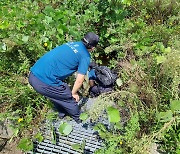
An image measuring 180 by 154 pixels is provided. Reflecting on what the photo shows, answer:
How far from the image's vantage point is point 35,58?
4.50 meters

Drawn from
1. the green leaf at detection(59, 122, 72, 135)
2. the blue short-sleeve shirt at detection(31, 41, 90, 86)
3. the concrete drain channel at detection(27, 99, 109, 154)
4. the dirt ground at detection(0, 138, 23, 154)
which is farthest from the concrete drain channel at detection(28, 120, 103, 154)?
the blue short-sleeve shirt at detection(31, 41, 90, 86)

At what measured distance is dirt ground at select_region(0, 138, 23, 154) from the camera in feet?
12.2

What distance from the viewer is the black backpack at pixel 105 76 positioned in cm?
429

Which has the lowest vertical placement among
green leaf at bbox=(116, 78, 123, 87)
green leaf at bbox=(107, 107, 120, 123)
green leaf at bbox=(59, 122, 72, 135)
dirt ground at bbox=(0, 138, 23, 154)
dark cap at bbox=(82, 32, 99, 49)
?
dirt ground at bbox=(0, 138, 23, 154)

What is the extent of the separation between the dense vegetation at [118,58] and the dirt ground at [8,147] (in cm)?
13

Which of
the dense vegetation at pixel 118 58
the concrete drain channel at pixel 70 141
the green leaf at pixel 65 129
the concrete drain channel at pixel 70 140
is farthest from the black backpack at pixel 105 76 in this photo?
the green leaf at pixel 65 129

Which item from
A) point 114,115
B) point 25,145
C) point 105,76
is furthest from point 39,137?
point 105,76

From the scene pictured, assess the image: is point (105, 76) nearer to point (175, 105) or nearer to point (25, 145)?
point (175, 105)

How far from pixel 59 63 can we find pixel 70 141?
0.92 metres

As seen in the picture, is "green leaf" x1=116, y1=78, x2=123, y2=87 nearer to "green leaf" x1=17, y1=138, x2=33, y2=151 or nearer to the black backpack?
the black backpack

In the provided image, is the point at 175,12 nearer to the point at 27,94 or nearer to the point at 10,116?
the point at 27,94

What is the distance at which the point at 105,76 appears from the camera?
170 inches

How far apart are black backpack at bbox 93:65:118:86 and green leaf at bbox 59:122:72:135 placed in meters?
0.95

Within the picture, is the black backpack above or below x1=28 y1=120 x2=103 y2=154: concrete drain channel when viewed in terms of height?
above
